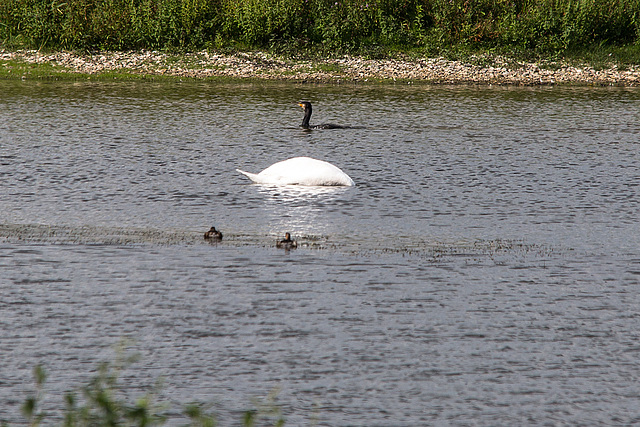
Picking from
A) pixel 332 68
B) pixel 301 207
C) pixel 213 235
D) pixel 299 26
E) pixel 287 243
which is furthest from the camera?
pixel 299 26

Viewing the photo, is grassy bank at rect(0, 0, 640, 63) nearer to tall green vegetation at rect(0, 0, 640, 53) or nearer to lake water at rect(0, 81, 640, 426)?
tall green vegetation at rect(0, 0, 640, 53)

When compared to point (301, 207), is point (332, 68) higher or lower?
higher

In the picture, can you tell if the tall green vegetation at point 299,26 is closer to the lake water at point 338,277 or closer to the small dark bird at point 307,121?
the small dark bird at point 307,121

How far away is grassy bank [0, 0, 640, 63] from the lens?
41.8 m

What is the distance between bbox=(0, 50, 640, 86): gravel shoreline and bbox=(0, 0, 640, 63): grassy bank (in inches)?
34.5

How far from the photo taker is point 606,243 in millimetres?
14266

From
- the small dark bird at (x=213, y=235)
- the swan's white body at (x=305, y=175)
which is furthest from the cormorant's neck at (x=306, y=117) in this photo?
the small dark bird at (x=213, y=235)

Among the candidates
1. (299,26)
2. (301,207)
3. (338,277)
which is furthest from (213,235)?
(299,26)

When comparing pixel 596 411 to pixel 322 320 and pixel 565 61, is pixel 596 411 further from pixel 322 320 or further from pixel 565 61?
pixel 565 61

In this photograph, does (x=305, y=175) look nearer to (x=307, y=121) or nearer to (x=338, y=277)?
(x=338, y=277)

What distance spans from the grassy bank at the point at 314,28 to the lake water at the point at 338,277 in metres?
17.4

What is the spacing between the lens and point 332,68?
40.3m

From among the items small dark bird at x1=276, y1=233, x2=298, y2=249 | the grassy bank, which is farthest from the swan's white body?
the grassy bank

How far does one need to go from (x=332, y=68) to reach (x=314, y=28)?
314cm
